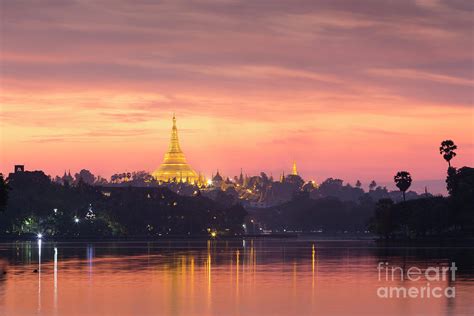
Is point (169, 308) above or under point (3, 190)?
under

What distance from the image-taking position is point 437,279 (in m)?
97.1

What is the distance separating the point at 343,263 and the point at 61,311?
7029 centimetres

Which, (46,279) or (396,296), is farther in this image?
(46,279)

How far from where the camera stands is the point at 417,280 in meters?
96.1

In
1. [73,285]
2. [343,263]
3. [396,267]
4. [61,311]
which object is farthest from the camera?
[343,263]

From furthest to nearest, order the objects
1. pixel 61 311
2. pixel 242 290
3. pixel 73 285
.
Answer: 1. pixel 73 285
2. pixel 242 290
3. pixel 61 311

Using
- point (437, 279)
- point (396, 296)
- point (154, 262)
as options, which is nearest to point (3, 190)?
point (154, 262)

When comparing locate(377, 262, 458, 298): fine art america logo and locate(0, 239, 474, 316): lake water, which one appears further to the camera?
locate(377, 262, 458, 298): fine art america logo

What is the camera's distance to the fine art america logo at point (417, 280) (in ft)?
265

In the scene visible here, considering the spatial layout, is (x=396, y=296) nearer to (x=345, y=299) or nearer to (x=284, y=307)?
(x=345, y=299)

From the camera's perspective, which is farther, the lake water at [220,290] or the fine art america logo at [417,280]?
the fine art america logo at [417,280]

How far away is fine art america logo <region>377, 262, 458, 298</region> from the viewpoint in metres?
80.8

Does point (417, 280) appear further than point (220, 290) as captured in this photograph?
Yes

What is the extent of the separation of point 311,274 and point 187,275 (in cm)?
1159
